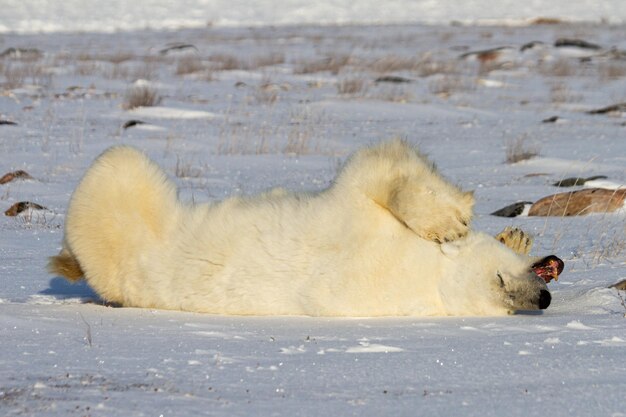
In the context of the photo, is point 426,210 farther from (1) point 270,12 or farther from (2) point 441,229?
(1) point 270,12

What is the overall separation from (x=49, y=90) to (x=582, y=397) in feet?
52.1

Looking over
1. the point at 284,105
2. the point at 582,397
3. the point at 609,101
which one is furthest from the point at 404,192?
the point at 609,101

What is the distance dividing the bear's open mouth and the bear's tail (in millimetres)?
1399

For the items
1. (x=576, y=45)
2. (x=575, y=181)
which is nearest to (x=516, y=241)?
(x=575, y=181)

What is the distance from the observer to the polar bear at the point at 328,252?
402 cm

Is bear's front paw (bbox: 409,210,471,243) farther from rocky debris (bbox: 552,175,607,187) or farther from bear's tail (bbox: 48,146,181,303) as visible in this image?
rocky debris (bbox: 552,175,607,187)

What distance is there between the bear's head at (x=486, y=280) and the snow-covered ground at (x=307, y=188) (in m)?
0.09

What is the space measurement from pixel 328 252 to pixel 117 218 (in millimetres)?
839

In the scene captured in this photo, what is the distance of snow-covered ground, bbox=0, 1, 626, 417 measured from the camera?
2.97 meters

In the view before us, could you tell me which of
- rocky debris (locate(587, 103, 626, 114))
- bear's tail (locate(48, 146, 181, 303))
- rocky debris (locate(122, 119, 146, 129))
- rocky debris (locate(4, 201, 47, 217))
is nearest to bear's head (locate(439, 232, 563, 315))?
bear's tail (locate(48, 146, 181, 303))

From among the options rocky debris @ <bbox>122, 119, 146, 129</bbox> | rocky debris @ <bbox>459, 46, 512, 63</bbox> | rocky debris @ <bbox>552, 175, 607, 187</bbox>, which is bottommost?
rocky debris @ <bbox>122, 119, 146, 129</bbox>

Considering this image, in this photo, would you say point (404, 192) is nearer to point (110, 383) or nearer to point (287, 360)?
point (287, 360)

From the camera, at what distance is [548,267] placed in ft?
14.3

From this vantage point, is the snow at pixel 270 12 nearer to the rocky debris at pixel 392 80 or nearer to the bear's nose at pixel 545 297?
the rocky debris at pixel 392 80
